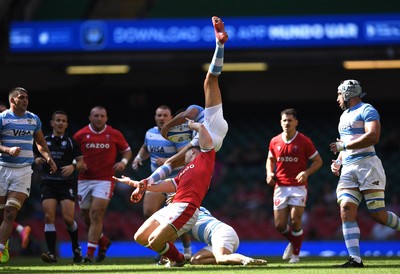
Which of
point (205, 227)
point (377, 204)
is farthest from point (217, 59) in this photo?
point (377, 204)

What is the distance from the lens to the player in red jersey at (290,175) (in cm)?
1369

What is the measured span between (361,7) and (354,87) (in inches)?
411

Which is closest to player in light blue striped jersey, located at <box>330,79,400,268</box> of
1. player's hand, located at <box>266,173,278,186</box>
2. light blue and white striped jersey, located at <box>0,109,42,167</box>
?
player's hand, located at <box>266,173,278,186</box>

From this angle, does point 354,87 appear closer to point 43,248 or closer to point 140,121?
point 43,248

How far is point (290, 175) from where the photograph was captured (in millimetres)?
13859

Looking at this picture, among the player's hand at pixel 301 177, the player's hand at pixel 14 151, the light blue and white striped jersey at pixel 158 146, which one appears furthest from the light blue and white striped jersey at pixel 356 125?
the player's hand at pixel 14 151

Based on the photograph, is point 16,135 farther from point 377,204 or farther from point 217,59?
point 377,204

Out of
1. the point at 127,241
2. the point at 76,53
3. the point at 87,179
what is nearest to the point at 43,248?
the point at 127,241

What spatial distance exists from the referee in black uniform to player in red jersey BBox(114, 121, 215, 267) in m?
2.92

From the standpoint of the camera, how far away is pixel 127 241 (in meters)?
19.7

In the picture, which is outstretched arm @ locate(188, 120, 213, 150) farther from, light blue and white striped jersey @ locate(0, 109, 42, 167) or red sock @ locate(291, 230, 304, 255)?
red sock @ locate(291, 230, 304, 255)

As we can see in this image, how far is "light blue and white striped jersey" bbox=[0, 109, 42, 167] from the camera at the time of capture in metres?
12.1

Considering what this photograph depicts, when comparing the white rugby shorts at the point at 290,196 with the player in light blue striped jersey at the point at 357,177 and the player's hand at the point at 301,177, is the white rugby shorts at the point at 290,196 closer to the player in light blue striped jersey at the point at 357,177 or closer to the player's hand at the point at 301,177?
the player's hand at the point at 301,177

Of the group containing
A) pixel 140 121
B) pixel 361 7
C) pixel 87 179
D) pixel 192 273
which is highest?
pixel 361 7
